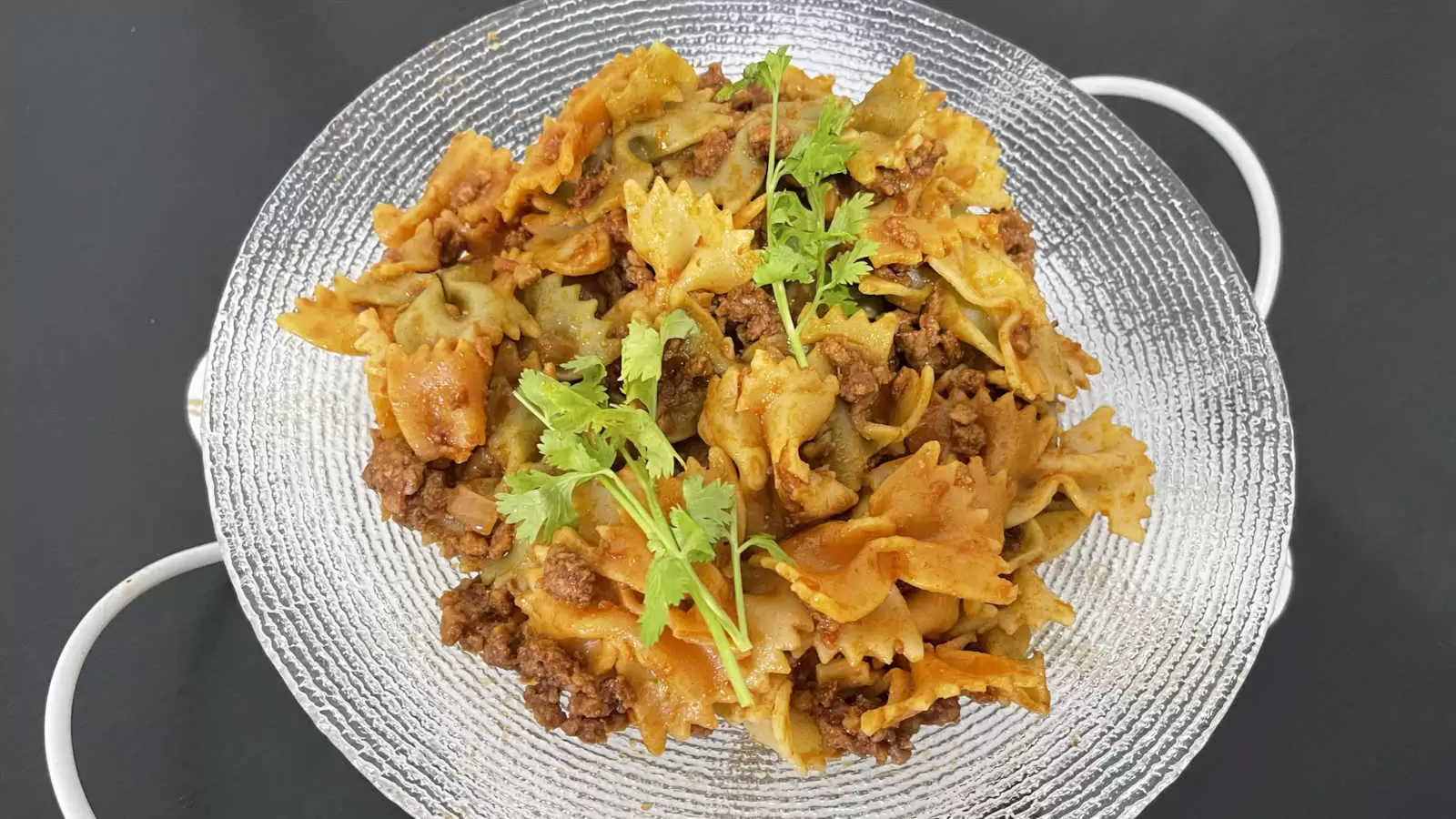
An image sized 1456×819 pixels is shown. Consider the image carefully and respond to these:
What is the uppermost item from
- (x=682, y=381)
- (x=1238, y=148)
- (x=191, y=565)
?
(x=1238, y=148)

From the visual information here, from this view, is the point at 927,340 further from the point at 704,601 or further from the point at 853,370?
the point at 704,601

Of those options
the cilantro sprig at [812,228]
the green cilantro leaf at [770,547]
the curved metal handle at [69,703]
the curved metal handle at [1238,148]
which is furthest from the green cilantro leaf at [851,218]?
the curved metal handle at [69,703]

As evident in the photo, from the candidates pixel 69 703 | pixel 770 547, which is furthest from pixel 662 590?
pixel 69 703

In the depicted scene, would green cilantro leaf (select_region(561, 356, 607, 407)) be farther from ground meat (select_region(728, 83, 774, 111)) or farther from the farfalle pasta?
ground meat (select_region(728, 83, 774, 111))

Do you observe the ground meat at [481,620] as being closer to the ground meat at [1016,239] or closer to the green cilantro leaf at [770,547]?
the green cilantro leaf at [770,547]

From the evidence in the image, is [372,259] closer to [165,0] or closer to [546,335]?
[546,335]

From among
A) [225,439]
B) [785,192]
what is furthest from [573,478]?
[225,439]

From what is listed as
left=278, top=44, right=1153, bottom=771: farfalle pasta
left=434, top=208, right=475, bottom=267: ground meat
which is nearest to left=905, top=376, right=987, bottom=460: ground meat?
left=278, top=44, right=1153, bottom=771: farfalle pasta
